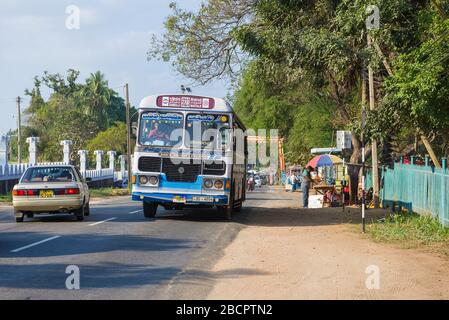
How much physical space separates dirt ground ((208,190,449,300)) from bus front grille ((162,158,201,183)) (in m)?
2.10

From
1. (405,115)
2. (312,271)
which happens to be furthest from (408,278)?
(405,115)

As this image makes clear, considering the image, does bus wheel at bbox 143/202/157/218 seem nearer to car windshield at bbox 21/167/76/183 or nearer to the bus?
the bus

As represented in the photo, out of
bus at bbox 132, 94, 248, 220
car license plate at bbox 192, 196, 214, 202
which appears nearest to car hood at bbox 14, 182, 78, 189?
bus at bbox 132, 94, 248, 220

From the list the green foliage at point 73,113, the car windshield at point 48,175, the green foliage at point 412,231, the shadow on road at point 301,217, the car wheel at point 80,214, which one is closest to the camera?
the green foliage at point 412,231

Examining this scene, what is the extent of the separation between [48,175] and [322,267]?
10.4 meters

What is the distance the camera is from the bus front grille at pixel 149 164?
18547 millimetres

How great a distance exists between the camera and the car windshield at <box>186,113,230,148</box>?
1870cm

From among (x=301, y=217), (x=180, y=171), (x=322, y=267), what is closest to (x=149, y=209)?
(x=180, y=171)

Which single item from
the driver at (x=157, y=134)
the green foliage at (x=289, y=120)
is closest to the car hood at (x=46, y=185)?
the driver at (x=157, y=134)

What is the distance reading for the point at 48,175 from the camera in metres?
19.2

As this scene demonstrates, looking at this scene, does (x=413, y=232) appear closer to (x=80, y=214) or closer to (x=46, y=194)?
(x=80, y=214)

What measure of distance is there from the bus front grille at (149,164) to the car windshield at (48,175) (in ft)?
6.96

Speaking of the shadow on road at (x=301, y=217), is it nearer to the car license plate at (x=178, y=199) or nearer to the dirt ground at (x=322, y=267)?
the dirt ground at (x=322, y=267)
